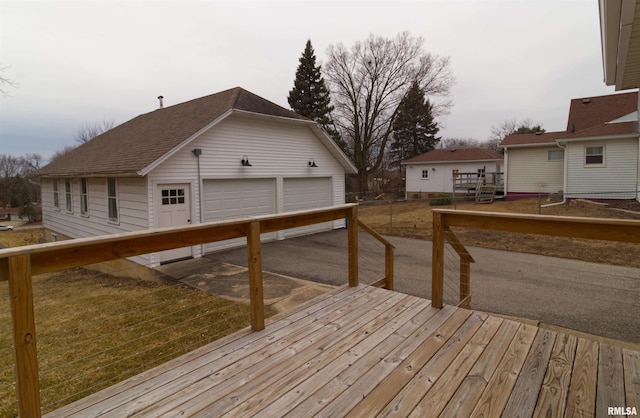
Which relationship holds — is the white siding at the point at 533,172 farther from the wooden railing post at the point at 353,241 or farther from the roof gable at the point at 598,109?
the wooden railing post at the point at 353,241

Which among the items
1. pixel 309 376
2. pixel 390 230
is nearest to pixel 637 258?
pixel 390 230

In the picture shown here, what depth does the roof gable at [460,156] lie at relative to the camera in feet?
A: 82.7

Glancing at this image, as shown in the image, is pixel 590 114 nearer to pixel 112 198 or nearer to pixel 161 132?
pixel 161 132

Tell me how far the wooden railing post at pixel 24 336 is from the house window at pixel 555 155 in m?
21.5

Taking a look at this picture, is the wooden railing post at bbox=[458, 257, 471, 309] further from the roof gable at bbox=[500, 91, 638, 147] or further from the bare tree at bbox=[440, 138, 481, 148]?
the bare tree at bbox=[440, 138, 481, 148]

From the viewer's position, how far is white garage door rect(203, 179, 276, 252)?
30.5 ft

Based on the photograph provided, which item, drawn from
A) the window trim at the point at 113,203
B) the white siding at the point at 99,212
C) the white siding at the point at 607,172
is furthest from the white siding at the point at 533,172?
the window trim at the point at 113,203

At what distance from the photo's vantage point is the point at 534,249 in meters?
8.20

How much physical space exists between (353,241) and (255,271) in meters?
1.51

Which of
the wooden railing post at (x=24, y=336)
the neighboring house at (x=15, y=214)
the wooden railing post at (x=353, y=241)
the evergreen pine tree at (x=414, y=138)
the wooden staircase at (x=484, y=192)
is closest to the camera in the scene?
the wooden railing post at (x=24, y=336)

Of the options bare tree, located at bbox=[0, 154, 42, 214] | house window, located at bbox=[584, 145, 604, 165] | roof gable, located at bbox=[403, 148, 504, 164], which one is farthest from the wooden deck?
bare tree, located at bbox=[0, 154, 42, 214]

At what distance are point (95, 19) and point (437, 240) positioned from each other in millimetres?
11437

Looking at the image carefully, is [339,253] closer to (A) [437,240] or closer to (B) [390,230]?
(B) [390,230]

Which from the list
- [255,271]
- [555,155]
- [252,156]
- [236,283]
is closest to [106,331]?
[236,283]
